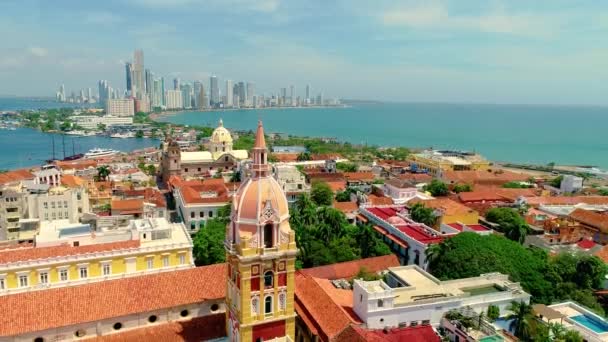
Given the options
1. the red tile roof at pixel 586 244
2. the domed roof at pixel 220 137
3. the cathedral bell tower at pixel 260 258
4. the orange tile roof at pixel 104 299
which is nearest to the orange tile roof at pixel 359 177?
the domed roof at pixel 220 137

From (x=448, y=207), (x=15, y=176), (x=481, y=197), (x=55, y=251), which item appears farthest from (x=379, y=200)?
(x=15, y=176)

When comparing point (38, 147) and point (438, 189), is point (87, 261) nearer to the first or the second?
point (438, 189)

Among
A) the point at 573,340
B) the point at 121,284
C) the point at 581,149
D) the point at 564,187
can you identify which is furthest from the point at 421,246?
the point at 581,149

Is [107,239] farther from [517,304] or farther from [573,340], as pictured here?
[573,340]

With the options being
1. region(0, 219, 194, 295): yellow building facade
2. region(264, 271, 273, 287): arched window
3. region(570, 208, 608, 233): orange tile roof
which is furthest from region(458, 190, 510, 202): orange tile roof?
region(264, 271, 273, 287): arched window

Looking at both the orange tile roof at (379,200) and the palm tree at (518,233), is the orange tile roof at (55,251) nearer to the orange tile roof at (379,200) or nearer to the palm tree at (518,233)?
the orange tile roof at (379,200)

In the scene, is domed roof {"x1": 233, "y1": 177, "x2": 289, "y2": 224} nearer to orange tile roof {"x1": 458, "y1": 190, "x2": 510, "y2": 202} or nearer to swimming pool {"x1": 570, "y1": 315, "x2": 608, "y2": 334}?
swimming pool {"x1": 570, "y1": 315, "x2": 608, "y2": 334}

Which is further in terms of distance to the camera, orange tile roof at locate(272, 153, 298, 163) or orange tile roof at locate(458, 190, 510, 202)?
orange tile roof at locate(272, 153, 298, 163)
